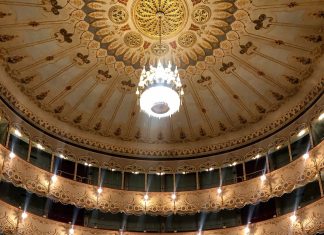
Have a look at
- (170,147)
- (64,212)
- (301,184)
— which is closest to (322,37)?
(301,184)

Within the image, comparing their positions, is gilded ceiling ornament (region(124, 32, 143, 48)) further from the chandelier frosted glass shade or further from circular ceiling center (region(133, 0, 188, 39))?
the chandelier frosted glass shade

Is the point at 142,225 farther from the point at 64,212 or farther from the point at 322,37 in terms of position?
the point at 322,37

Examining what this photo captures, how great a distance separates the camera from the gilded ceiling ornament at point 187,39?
16.7 metres

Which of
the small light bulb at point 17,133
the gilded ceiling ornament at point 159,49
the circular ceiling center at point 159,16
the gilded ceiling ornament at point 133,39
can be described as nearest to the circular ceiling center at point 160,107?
the circular ceiling center at point 159,16

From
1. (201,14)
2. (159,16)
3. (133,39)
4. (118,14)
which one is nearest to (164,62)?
(133,39)

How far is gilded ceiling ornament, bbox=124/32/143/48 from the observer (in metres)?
16.8

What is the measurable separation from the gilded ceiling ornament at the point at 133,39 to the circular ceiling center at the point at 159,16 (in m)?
0.27

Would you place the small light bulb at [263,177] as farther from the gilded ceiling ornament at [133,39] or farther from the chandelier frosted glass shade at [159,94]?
the gilded ceiling ornament at [133,39]

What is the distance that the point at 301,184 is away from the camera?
16.6m

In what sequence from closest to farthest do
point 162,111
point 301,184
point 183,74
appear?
point 162,111
point 301,184
point 183,74

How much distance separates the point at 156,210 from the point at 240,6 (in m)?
8.23

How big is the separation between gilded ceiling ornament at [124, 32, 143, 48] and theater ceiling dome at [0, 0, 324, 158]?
0.03 meters

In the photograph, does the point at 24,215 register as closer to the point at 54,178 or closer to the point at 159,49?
the point at 54,178

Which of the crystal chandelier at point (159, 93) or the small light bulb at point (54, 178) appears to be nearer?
the crystal chandelier at point (159, 93)
